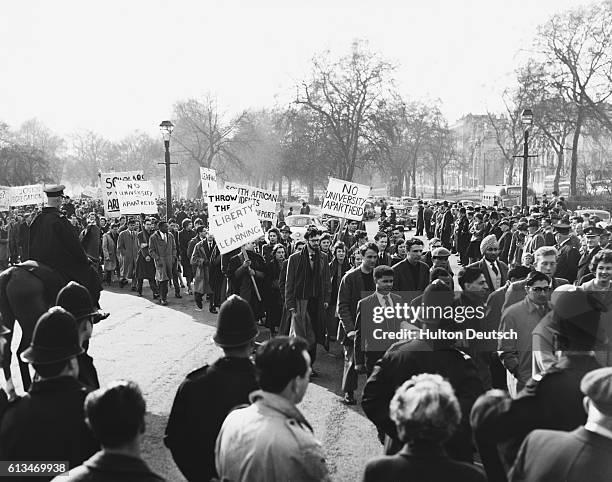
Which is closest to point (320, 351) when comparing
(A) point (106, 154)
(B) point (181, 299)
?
(B) point (181, 299)

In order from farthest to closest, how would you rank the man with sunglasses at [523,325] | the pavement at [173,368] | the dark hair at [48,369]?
the pavement at [173,368], the man with sunglasses at [523,325], the dark hair at [48,369]

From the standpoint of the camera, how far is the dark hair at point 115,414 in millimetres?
2477

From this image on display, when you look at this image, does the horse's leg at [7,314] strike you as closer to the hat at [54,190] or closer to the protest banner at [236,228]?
the hat at [54,190]

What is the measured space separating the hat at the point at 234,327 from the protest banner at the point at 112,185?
1505 centimetres

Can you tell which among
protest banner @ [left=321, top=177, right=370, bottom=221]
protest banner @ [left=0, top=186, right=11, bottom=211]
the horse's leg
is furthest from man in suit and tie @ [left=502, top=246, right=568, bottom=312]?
protest banner @ [left=0, top=186, right=11, bottom=211]

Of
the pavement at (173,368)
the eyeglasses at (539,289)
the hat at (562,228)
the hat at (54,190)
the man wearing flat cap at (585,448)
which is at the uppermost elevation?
the hat at (54,190)

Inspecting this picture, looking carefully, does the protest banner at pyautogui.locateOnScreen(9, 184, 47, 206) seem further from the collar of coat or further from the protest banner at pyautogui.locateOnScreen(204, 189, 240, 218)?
the collar of coat

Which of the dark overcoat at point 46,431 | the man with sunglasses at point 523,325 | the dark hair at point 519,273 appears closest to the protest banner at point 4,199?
the dark hair at point 519,273

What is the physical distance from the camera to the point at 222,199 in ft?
38.8

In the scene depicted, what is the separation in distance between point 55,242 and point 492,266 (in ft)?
17.3

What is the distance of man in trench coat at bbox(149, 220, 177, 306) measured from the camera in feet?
47.2

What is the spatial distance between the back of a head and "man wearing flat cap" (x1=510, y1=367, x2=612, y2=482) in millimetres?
441

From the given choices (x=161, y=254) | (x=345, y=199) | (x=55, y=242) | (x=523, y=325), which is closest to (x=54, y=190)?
(x=55, y=242)

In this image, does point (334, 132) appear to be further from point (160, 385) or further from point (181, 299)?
point (160, 385)
